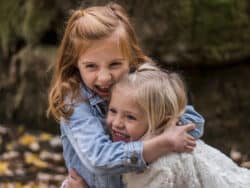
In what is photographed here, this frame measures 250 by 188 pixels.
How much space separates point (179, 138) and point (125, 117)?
244 mm

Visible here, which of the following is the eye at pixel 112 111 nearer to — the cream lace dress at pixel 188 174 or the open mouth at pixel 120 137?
the open mouth at pixel 120 137

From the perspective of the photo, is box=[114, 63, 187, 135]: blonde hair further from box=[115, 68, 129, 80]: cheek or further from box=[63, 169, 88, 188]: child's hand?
box=[63, 169, 88, 188]: child's hand

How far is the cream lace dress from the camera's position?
9.39ft

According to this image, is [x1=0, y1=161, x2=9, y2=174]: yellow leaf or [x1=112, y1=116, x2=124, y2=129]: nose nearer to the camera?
[x1=112, y1=116, x2=124, y2=129]: nose

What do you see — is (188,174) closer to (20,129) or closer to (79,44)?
(79,44)

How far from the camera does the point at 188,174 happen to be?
289 cm

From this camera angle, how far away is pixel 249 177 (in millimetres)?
3162

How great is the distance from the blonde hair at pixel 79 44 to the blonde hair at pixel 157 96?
220 mm

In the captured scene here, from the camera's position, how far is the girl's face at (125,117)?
9.56ft

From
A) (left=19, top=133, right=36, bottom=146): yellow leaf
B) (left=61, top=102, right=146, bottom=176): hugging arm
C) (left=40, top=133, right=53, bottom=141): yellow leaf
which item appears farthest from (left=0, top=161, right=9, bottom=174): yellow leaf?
(left=61, top=102, right=146, bottom=176): hugging arm

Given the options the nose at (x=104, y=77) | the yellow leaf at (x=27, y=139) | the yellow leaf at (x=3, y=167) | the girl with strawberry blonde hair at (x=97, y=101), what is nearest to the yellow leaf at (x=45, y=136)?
the yellow leaf at (x=27, y=139)

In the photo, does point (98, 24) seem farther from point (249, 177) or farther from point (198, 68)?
point (198, 68)

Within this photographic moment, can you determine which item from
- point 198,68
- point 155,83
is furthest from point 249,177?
point 198,68

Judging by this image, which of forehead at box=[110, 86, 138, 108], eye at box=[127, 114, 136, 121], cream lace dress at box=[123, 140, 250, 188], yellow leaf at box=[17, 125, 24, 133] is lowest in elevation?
yellow leaf at box=[17, 125, 24, 133]
